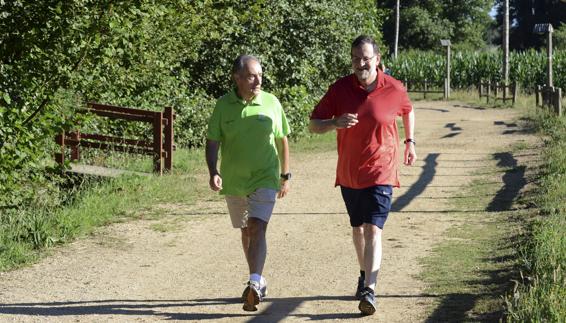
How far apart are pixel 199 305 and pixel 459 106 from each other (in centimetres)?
3400

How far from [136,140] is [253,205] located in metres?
9.77

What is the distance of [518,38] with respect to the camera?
279ft

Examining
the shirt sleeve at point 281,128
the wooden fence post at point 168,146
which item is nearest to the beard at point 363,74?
the shirt sleeve at point 281,128

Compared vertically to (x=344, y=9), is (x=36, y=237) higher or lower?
lower

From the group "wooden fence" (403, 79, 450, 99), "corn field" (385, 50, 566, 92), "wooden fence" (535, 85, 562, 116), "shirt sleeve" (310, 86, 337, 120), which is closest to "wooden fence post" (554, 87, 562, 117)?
"wooden fence" (535, 85, 562, 116)

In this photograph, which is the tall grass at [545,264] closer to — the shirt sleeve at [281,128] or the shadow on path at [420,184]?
the shadow on path at [420,184]

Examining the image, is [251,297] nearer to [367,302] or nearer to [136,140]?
[367,302]

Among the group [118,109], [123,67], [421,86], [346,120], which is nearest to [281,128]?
[346,120]

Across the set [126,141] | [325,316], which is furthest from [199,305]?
[126,141]

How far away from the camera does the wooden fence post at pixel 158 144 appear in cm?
1587

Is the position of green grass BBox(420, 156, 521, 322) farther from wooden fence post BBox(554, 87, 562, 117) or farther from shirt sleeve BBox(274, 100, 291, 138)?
wooden fence post BBox(554, 87, 562, 117)

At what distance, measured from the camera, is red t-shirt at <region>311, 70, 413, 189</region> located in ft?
22.7

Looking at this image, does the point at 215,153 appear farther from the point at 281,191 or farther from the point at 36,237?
the point at 36,237

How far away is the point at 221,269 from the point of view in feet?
28.7
